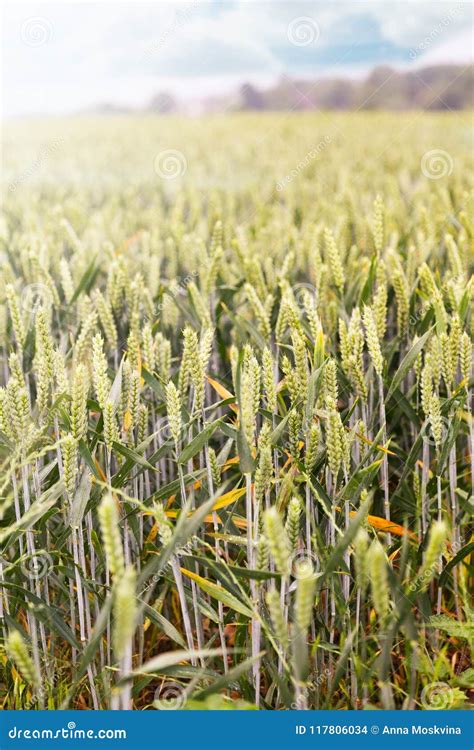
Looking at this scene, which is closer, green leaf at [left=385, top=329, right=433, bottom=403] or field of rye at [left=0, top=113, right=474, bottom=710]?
field of rye at [left=0, top=113, right=474, bottom=710]

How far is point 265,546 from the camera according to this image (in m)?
0.77

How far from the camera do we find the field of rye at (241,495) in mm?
801

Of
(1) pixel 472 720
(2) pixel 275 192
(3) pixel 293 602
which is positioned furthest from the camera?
(2) pixel 275 192

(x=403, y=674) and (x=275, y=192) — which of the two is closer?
(x=403, y=674)

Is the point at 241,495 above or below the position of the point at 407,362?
below

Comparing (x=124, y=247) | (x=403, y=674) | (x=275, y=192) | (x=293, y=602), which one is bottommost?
(x=403, y=674)

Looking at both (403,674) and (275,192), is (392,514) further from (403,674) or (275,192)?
(275,192)

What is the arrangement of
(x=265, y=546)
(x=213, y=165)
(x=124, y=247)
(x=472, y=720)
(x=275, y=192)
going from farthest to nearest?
(x=213, y=165), (x=275, y=192), (x=124, y=247), (x=472, y=720), (x=265, y=546)

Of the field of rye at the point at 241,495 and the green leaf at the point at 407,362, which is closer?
the field of rye at the point at 241,495

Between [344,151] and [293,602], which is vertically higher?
[344,151]

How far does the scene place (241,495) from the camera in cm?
100

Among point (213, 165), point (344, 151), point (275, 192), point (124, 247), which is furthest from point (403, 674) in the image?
point (344, 151)

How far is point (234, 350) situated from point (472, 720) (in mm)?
648

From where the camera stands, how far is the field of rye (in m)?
0.80
